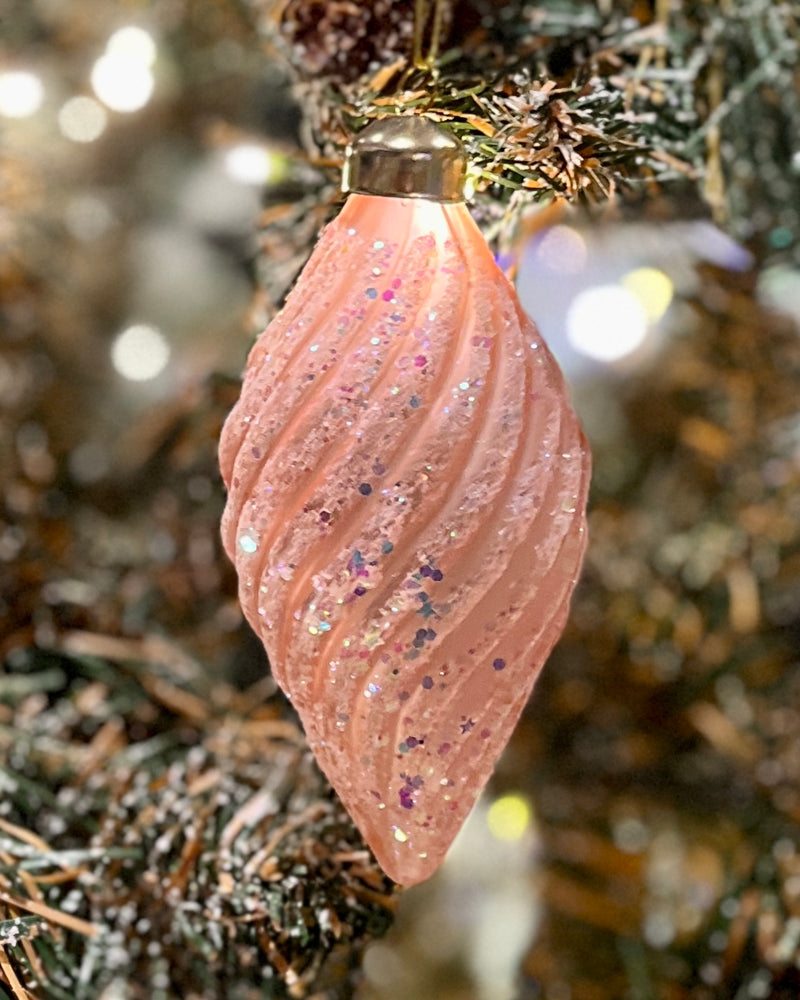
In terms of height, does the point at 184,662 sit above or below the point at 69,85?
below

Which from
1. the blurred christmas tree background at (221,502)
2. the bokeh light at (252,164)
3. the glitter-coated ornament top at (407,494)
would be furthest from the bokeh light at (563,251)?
the glitter-coated ornament top at (407,494)

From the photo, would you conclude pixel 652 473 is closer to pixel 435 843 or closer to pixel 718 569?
pixel 718 569

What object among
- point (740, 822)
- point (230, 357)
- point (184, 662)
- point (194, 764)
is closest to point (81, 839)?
point (194, 764)

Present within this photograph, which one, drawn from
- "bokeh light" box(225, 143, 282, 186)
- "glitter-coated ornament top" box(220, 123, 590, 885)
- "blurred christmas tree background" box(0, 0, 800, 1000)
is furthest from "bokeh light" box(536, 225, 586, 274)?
"glitter-coated ornament top" box(220, 123, 590, 885)

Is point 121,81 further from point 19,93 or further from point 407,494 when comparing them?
point 407,494

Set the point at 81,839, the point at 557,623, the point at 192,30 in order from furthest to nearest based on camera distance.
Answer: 1. the point at 192,30
2. the point at 81,839
3. the point at 557,623

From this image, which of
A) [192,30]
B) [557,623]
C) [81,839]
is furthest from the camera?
[192,30]

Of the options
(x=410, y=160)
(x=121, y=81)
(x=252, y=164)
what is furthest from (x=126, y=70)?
(x=410, y=160)
